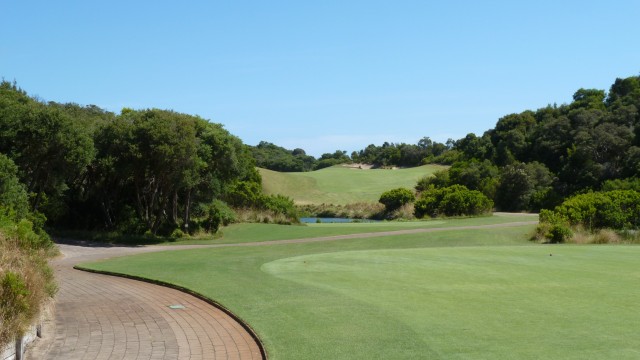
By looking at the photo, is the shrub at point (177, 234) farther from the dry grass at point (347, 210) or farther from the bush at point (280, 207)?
the dry grass at point (347, 210)

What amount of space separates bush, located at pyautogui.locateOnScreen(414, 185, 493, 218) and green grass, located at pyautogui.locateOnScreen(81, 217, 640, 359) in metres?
19.2

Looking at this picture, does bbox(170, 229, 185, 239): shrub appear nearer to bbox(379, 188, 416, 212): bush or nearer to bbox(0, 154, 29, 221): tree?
bbox(0, 154, 29, 221): tree

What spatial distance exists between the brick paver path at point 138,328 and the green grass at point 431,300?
1.49 ft

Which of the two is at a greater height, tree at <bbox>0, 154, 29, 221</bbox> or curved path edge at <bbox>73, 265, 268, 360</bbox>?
tree at <bbox>0, 154, 29, 221</bbox>

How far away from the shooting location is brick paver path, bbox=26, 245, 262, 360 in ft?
25.3

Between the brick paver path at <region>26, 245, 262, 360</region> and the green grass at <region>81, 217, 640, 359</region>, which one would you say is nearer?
the green grass at <region>81, 217, 640, 359</region>

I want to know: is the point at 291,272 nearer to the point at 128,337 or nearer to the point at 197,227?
the point at 128,337

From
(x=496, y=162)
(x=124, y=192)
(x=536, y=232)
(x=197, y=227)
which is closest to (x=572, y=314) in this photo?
(x=536, y=232)

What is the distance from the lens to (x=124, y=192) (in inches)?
1215

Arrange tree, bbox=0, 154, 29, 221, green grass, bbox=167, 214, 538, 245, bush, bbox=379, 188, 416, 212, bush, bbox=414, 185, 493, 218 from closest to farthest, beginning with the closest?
tree, bbox=0, 154, 29, 221 → green grass, bbox=167, 214, 538, 245 → bush, bbox=414, 185, 493, 218 → bush, bbox=379, 188, 416, 212

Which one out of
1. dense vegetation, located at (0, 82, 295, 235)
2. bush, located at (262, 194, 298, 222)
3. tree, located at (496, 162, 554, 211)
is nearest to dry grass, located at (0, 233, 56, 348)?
dense vegetation, located at (0, 82, 295, 235)

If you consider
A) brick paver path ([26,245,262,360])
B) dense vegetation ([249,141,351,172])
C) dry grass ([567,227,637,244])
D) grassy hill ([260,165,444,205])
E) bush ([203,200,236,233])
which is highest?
dense vegetation ([249,141,351,172])

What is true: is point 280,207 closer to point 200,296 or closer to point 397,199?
point 397,199

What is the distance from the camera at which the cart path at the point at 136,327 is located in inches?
303
